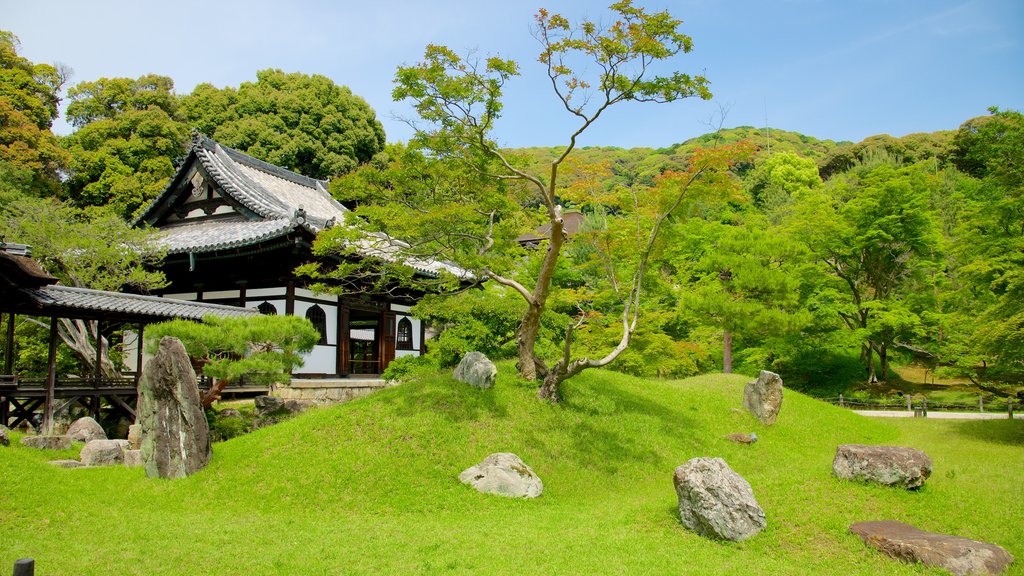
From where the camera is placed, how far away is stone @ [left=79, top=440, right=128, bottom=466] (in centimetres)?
1093

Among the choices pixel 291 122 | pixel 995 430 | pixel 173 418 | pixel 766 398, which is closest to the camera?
pixel 173 418

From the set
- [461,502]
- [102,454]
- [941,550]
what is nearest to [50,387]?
[102,454]

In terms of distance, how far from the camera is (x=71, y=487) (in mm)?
9055

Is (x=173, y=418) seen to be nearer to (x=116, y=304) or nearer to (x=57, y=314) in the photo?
(x=116, y=304)

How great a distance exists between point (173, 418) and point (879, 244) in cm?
2732

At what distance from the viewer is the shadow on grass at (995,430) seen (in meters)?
15.5

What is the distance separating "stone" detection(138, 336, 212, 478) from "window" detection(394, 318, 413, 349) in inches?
445

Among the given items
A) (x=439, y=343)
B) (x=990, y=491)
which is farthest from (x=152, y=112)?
(x=990, y=491)

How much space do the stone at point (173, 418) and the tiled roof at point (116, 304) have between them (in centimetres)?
260

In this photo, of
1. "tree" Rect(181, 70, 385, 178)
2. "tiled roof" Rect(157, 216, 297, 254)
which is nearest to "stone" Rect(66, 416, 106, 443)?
"tiled roof" Rect(157, 216, 297, 254)

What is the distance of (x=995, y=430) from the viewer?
1680 cm

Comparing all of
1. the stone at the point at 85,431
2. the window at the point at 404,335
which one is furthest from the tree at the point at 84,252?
the window at the point at 404,335

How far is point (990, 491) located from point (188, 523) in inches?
469

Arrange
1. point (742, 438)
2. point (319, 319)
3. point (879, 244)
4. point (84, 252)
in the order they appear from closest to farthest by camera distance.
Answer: point (742, 438) → point (84, 252) → point (319, 319) → point (879, 244)
